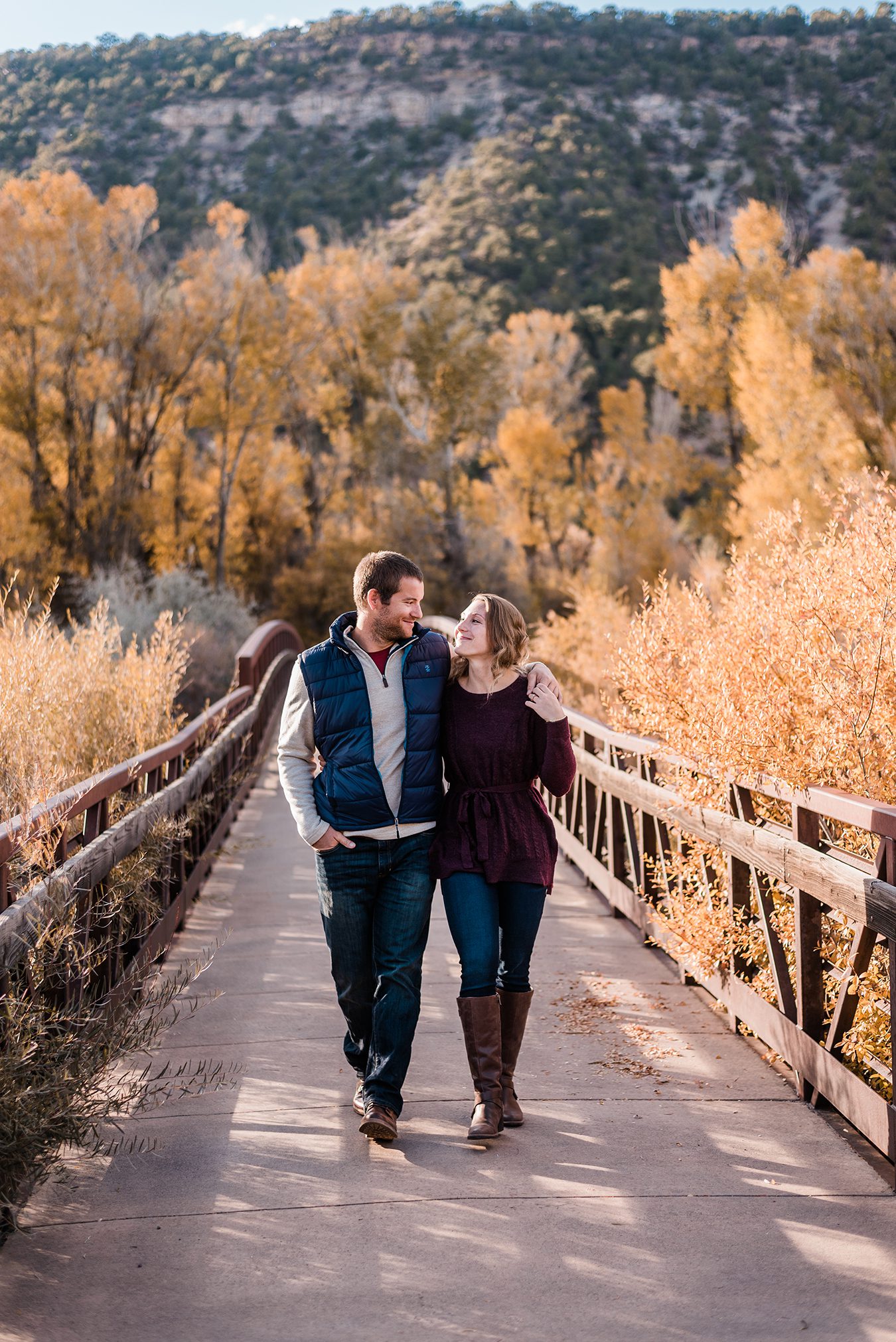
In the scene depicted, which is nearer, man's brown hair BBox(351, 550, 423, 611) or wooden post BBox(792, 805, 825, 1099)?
→ man's brown hair BBox(351, 550, 423, 611)

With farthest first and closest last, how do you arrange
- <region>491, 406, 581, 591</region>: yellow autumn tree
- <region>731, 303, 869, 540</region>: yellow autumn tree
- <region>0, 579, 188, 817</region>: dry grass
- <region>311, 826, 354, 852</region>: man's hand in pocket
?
<region>491, 406, 581, 591</region>: yellow autumn tree, <region>731, 303, 869, 540</region>: yellow autumn tree, <region>0, 579, 188, 817</region>: dry grass, <region>311, 826, 354, 852</region>: man's hand in pocket

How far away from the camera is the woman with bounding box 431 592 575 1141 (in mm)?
3895

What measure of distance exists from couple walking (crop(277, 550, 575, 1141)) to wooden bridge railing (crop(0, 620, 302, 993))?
2.73ft

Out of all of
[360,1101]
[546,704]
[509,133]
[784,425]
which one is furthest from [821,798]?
[509,133]

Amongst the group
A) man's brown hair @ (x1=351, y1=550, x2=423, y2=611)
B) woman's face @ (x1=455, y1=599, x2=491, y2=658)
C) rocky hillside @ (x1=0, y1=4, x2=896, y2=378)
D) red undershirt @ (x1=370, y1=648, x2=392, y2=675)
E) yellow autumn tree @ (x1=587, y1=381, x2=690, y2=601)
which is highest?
rocky hillside @ (x1=0, y1=4, x2=896, y2=378)

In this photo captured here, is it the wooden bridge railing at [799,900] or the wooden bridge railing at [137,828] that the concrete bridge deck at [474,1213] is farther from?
the wooden bridge railing at [137,828]

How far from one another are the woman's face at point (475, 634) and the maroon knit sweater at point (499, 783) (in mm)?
151

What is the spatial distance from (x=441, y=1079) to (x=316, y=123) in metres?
101

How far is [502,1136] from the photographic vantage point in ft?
12.7

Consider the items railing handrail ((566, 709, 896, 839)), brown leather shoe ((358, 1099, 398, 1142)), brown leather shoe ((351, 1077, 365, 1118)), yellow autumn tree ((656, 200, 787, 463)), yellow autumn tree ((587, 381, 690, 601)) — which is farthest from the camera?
yellow autumn tree ((587, 381, 690, 601))

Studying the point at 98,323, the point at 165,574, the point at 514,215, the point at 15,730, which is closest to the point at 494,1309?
the point at 15,730

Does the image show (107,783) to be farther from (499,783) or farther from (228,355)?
(228,355)

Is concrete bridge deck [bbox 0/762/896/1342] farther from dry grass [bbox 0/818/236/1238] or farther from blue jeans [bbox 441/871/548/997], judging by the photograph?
blue jeans [bbox 441/871/548/997]

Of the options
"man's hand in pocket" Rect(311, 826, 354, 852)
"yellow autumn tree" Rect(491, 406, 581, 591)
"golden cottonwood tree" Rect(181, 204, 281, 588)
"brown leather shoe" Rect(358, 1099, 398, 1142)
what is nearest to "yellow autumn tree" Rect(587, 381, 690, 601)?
"yellow autumn tree" Rect(491, 406, 581, 591)
